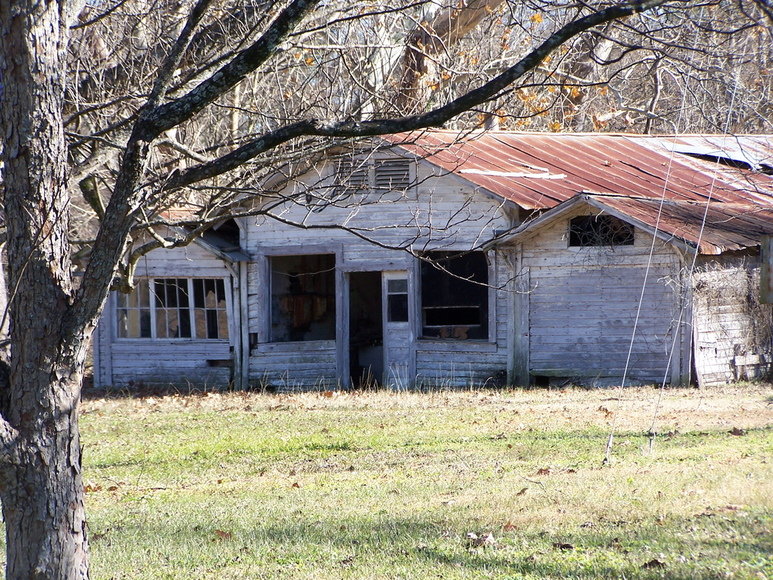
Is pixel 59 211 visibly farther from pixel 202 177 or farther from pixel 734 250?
pixel 734 250

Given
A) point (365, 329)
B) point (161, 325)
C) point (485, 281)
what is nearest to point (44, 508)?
point (485, 281)

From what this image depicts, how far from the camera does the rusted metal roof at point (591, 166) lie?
1723cm

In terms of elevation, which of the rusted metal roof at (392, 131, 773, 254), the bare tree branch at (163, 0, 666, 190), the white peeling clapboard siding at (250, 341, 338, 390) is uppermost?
the rusted metal roof at (392, 131, 773, 254)

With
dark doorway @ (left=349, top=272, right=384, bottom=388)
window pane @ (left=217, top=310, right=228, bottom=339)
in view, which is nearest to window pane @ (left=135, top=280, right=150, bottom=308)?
window pane @ (left=217, top=310, right=228, bottom=339)

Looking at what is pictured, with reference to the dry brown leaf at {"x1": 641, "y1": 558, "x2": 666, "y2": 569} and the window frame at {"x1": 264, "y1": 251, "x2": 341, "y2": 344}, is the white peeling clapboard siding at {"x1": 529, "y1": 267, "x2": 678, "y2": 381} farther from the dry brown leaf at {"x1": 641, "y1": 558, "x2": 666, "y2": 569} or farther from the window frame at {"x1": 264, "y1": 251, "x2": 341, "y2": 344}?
the dry brown leaf at {"x1": 641, "y1": 558, "x2": 666, "y2": 569}

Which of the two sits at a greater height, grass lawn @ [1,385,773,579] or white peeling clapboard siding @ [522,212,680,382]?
white peeling clapboard siding @ [522,212,680,382]

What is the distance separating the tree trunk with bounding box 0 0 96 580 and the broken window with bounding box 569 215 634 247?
42.6 feet

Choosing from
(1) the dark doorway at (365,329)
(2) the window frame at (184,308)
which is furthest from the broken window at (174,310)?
(1) the dark doorway at (365,329)

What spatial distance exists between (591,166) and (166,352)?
9777 mm

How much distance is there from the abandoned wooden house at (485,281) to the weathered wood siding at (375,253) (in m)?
0.03

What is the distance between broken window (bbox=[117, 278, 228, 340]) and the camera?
19.5 metres

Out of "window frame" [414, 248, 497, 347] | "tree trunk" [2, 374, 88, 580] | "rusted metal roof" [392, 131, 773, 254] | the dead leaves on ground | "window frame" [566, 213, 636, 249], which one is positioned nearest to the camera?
"tree trunk" [2, 374, 88, 580]

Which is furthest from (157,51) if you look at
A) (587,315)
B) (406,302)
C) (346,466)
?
(587,315)

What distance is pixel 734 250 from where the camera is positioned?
638 inches
